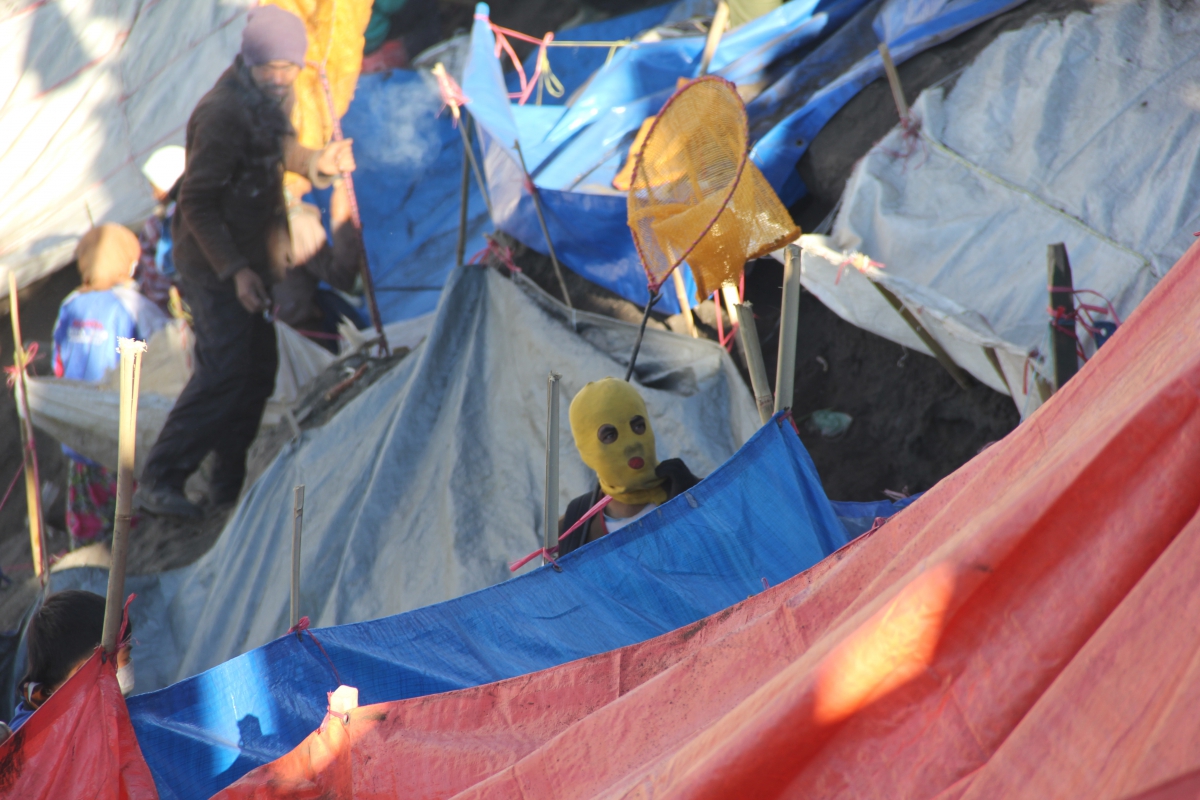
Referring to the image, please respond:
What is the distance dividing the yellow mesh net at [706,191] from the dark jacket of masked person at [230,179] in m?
2.80

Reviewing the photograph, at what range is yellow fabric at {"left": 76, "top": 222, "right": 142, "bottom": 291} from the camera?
18.8 feet

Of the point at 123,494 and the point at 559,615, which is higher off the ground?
the point at 123,494

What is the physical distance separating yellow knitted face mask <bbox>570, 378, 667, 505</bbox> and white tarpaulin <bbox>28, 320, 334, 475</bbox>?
263cm

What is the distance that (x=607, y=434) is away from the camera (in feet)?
9.48

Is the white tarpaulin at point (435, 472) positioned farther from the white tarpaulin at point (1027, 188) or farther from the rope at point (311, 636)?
the rope at point (311, 636)

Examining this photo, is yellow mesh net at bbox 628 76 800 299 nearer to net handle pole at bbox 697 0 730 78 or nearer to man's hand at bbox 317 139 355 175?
net handle pole at bbox 697 0 730 78

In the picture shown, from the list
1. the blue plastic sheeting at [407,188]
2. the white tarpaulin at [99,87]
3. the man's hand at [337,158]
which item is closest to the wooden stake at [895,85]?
the man's hand at [337,158]

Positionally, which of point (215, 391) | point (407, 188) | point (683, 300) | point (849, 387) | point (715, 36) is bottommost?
point (849, 387)

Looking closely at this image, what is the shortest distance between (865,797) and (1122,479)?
1.40ft

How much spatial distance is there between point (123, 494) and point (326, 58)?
201 inches

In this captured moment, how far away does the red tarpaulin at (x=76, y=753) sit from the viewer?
190cm

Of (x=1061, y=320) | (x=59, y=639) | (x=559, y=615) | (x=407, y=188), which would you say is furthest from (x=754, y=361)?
(x=407, y=188)

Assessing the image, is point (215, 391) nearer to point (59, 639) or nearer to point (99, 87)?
point (59, 639)

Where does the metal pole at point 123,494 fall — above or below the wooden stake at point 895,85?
below
